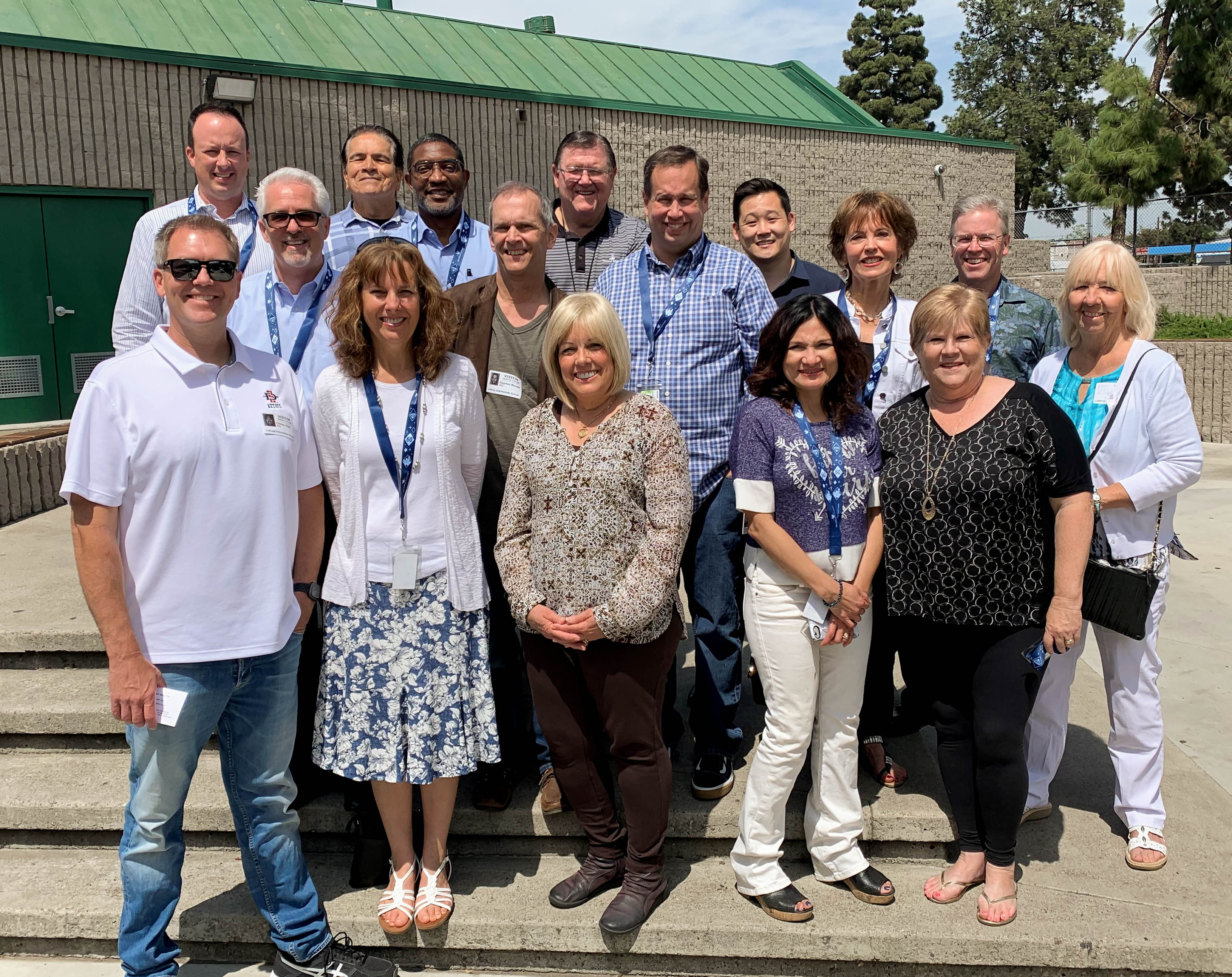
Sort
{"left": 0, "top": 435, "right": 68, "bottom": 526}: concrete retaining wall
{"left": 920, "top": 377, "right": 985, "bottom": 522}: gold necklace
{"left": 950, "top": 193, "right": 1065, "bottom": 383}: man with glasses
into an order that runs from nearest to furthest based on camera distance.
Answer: {"left": 920, "top": 377, "right": 985, "bottom": 522}: gold necklace
{"left": 950, "top": 193, "right": 1065, "bottom": 383}: man with glasses
{"left": 0, "top": 435, "right": 68, "bottom": 526}: concrete retaining wall

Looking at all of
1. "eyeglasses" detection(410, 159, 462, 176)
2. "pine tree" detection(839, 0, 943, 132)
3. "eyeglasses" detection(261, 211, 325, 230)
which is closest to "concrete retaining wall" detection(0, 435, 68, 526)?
"eyeglasses" detection(410, 159, 462, 176)

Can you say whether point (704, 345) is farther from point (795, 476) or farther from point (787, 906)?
point (787, 906)

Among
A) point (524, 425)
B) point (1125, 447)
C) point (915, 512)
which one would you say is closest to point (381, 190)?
point (524, 425)

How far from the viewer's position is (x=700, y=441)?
3363 millimetres

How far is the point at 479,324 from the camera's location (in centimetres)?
332

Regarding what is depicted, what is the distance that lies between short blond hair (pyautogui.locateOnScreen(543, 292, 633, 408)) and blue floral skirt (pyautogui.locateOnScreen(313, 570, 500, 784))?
0.71 meters

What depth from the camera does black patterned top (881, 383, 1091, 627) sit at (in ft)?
9.41

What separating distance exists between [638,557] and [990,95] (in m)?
45.7

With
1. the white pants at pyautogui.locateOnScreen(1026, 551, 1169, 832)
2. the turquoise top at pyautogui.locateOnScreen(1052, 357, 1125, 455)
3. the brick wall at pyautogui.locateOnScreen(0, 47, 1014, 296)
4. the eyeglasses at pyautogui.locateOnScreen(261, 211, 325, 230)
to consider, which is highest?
the brick wall at pyautogui.locateOnScreen(0, 47, 1014, 296)

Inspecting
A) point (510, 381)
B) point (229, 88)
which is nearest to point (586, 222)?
point (510, 381)

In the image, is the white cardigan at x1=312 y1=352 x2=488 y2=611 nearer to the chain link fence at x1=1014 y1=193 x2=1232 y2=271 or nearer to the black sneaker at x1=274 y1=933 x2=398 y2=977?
the black sneaker at x1=274 y1=933 x2=398 y2=977

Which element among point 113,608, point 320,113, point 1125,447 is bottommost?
point 113,608

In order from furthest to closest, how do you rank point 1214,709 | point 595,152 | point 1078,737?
point 1214,709 < point 1078,737 < point 595,152

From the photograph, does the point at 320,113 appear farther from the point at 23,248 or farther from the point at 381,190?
the point at 381,190
